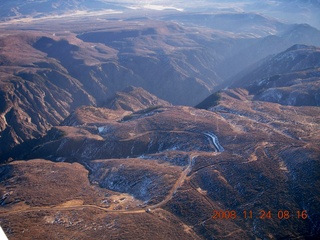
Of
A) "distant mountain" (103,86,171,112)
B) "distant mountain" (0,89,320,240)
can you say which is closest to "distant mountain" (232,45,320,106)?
"distant mountain" (0,89,320,240)

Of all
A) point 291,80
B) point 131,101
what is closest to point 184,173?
point 131,101

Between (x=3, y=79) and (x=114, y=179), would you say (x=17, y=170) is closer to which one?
(x=114, y=179)

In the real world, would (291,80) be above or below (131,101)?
above

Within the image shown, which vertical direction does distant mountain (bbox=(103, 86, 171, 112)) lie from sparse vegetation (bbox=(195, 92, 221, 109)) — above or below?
below

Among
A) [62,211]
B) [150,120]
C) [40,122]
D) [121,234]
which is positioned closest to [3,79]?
[40,122]
